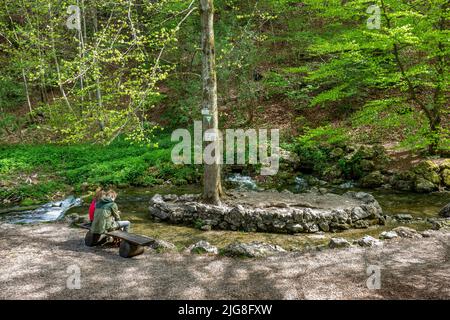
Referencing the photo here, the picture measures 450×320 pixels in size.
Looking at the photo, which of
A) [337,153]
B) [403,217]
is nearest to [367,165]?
[337,153]

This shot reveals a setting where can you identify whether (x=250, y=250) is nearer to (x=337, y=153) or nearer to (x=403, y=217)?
(x=403, y=217)

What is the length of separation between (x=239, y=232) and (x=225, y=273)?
3.09m

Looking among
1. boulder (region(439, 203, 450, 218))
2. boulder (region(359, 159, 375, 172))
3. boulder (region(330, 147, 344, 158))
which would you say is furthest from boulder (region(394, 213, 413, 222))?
boulder (region(330, 147, 344, 158))

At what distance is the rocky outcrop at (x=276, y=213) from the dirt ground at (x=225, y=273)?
185 centimetres

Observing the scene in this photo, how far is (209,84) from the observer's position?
10320mm

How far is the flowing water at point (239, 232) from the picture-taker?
29.2ft

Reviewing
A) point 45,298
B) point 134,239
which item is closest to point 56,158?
point 134,239

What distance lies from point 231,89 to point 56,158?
10173 millimetres

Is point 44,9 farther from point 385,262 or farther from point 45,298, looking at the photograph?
point 385,262

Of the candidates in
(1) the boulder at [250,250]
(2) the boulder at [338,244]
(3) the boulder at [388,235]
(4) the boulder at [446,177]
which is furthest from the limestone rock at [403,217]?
(1) the boulder at [250,250]

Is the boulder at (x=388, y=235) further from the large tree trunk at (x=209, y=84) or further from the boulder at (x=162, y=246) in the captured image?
the boulder at (x=162, y=246)

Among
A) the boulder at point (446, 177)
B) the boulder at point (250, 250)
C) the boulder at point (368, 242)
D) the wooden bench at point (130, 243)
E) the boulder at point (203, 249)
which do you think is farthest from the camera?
the boulder at point (446, 177)

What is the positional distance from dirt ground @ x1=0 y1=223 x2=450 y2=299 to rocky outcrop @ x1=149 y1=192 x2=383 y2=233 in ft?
6.06

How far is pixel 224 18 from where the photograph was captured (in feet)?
68.2
